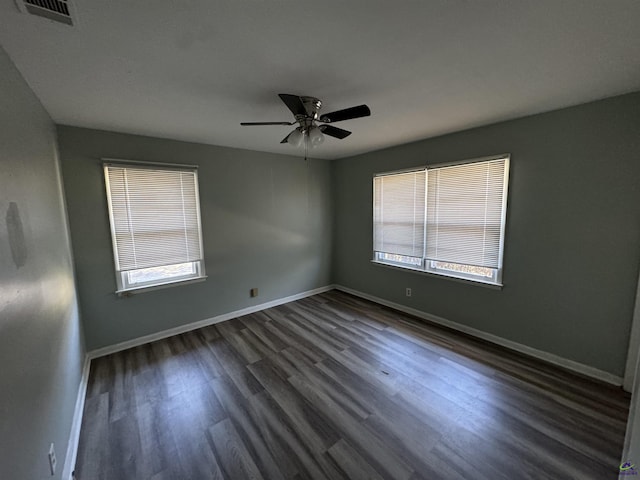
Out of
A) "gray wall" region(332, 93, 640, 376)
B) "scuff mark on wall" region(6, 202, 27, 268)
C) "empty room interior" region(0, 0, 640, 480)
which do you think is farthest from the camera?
"gray wall" region(332, 93, 640, 376)

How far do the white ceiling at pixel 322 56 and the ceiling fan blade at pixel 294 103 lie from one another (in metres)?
0.15

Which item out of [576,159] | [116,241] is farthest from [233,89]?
[576,159]

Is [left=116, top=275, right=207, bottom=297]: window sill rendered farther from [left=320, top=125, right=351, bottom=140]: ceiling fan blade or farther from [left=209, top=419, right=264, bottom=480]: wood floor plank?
[left=320, top=125, right=351, bottom=140]: ceiling fan blade

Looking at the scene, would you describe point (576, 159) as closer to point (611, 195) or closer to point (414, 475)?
point (611, 195)

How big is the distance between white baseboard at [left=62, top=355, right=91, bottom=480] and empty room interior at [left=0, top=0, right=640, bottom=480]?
4 centimetres

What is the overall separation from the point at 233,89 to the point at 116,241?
84.9 inches

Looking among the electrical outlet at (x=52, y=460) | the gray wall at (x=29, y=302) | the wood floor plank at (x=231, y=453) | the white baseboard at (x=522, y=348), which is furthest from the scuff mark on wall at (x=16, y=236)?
the white baseboard at (x=522, y=348)

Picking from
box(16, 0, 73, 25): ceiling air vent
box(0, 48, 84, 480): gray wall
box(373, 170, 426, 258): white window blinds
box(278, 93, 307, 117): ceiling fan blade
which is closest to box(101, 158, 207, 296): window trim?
box(0, 48, 84, 480): gray wall

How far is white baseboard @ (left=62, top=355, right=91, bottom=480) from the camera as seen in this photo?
1438mm

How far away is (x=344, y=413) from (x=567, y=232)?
257 cm

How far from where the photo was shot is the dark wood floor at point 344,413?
4.91ft

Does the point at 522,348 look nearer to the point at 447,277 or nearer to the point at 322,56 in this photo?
the point at 447,277

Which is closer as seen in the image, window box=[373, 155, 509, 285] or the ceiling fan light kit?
the ceiling fan light kit

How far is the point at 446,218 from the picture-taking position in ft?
10.1
